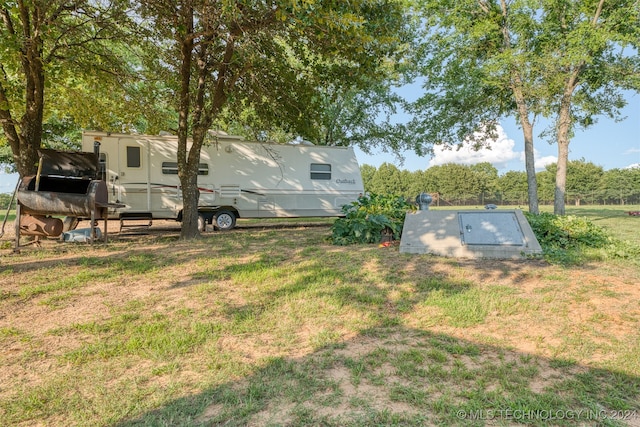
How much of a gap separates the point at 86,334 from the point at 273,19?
Answer: 18.3 ft

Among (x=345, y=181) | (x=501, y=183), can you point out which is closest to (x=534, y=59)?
(x=345, y=181)

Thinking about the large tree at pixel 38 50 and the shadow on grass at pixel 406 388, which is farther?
the large tree at pixel 38 50

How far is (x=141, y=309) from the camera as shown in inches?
141

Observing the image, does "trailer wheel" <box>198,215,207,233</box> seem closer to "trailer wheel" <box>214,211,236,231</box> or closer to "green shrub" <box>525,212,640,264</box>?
"trailer wheel" <box>214,211,236,231</box>

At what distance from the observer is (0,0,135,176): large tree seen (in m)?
6.78

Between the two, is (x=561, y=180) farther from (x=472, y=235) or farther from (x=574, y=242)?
(x=472, y=235)

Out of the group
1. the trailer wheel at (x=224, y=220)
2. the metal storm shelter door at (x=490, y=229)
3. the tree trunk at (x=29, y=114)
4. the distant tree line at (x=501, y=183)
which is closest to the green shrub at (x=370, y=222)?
the metal storm shelter door at (x=490, y=229)

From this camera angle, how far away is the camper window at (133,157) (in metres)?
9.72

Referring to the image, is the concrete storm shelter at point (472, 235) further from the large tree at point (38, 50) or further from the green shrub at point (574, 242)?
the large tree at point (38, 50)

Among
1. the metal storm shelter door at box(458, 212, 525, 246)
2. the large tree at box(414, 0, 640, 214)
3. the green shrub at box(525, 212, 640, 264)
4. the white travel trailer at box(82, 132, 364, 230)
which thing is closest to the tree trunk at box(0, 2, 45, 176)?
the white travel trailer at box(82, 132, 364, 230)

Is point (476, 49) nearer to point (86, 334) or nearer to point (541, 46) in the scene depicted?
point (541, 46)

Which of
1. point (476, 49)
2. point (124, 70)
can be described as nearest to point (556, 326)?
point (124, 70)

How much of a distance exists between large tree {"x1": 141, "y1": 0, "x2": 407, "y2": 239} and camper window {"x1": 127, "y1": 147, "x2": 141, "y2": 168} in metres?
2.11

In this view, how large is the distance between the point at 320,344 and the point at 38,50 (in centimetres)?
823
